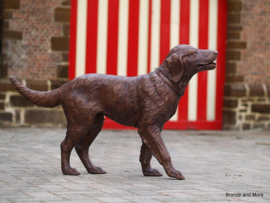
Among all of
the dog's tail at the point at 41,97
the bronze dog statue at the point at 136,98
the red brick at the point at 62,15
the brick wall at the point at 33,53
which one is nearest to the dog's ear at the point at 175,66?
the bronze dog statue at the point at 136,98

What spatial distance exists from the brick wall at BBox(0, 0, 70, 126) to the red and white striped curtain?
42cm

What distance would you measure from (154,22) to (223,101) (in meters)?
2.43

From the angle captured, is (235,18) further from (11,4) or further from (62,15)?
(11,4)

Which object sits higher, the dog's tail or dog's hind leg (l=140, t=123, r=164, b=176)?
the dog's tail

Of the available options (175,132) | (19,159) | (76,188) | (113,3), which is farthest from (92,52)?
(76,188)

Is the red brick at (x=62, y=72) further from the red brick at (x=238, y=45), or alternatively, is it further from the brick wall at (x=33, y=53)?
the red brick at (x=238, y=45)

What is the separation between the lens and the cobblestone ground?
4266mm

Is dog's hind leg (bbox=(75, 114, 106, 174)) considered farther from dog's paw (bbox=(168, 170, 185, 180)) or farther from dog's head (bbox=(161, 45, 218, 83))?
dog's head (bbox=(161, 45, 218, 83))

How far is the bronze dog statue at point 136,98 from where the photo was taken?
523 centimetres

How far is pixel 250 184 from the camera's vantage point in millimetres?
5062

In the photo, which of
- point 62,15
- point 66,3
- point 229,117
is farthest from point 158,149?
point 229,117

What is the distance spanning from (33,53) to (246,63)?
4.80 metres

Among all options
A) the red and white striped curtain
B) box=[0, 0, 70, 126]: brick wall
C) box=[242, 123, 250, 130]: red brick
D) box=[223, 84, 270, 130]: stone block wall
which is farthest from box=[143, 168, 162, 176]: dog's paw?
box=[242, 123, 250, 130]: red brick

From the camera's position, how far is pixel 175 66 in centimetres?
532
